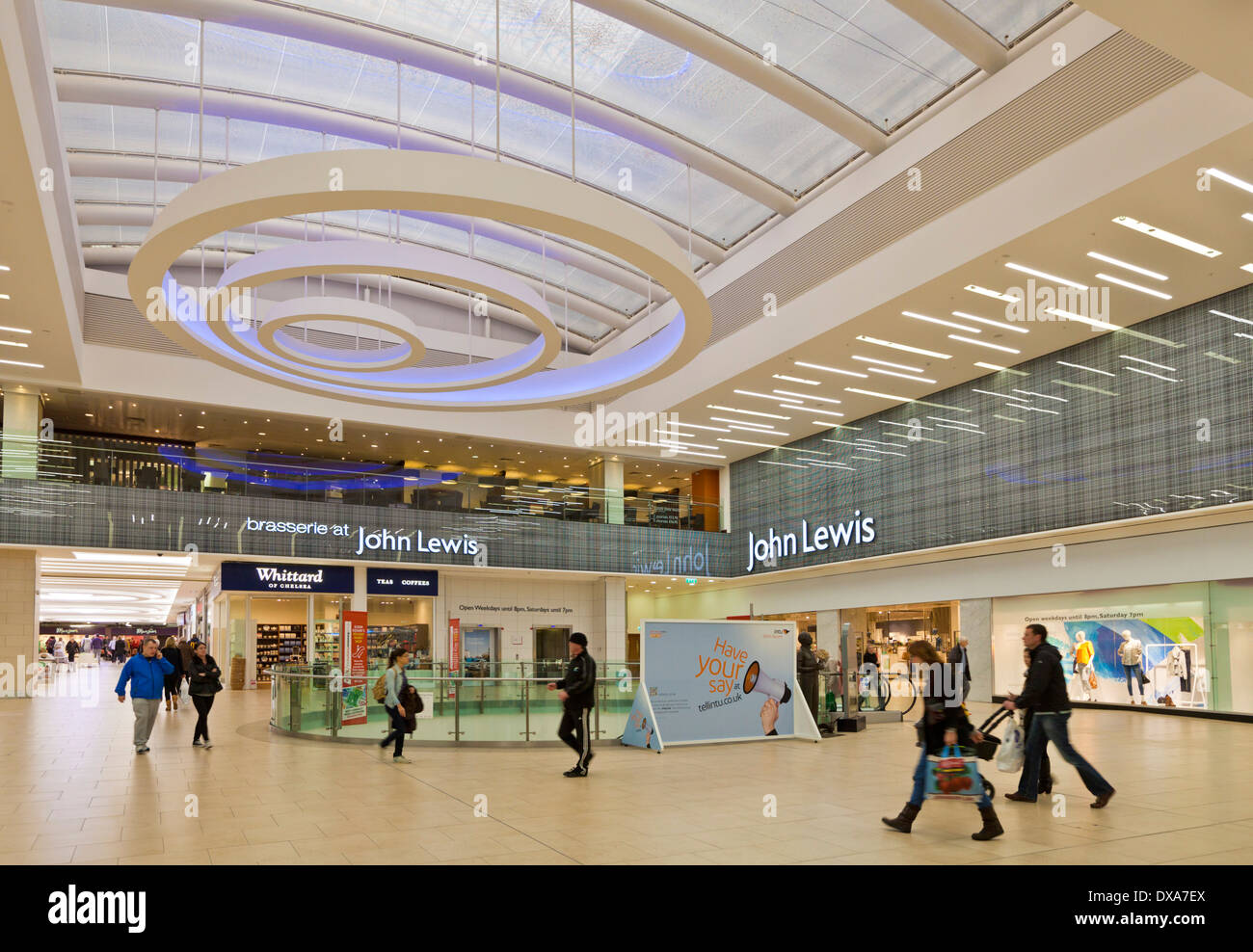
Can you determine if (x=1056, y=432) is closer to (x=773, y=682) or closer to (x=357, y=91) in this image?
(x=773, y=682)

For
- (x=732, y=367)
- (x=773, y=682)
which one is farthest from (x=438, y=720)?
(x=732, y=367)

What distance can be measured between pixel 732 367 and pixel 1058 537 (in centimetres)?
869

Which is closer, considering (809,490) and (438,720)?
(438,720)

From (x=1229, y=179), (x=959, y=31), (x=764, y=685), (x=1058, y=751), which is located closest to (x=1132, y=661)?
(x=1229, y=179)

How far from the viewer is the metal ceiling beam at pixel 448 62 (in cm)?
1666

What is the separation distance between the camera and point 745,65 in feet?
57.7

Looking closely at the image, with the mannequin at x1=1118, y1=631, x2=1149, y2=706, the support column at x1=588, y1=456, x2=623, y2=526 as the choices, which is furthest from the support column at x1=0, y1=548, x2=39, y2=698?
the mannequin at x1=1118, y1=631, x2=1149, y2=706

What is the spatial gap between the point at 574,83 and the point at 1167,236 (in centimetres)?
1152

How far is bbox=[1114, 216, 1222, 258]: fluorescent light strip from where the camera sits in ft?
51.0

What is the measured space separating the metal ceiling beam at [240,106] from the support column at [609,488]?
12175 mm

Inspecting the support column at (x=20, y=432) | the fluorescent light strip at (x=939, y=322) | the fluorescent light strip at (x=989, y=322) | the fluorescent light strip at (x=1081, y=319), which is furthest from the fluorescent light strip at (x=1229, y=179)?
the support column at (x=20, y=432)

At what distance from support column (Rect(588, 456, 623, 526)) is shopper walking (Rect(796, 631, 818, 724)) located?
16.4m

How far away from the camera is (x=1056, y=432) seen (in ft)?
71.0

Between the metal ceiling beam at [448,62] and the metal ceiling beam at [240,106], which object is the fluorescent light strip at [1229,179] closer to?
the metal ceiling beam at [448,62]
